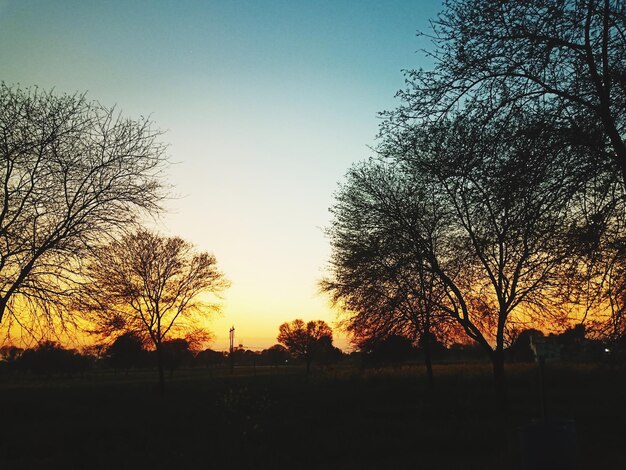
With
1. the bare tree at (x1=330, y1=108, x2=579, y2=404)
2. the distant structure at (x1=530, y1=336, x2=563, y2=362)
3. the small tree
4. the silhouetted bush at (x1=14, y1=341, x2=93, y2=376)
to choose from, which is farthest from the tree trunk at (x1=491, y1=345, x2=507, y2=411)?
the silhouetted bush at (x1=14, y1=341, x2=93, y2=376)

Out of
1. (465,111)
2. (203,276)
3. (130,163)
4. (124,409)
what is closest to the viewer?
(465,111)

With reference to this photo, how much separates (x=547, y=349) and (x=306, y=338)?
9218cm

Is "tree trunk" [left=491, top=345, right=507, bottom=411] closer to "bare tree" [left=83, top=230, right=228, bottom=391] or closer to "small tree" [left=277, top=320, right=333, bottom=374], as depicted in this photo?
"bare tree" [left=83, top=230, right=228, bottom=391]

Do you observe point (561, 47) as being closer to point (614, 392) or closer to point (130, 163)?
point (130, 163)

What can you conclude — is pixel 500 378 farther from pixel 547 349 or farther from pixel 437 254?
pixel 547 349

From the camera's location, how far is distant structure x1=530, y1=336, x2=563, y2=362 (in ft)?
23.8

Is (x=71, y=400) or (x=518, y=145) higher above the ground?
(x=518, y=145)

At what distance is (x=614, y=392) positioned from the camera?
20.7m

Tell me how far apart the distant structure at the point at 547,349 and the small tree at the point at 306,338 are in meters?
91.3

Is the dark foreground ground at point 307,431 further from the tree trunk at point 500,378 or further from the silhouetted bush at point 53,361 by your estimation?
the silhouetted bush at point 53,361

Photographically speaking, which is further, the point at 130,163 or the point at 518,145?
the point at 130,163

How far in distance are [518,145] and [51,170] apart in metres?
11.0

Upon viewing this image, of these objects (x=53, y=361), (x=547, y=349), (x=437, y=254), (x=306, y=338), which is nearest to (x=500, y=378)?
(x=437, y=254)

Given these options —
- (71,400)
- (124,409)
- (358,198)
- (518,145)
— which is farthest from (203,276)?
(518,145)
